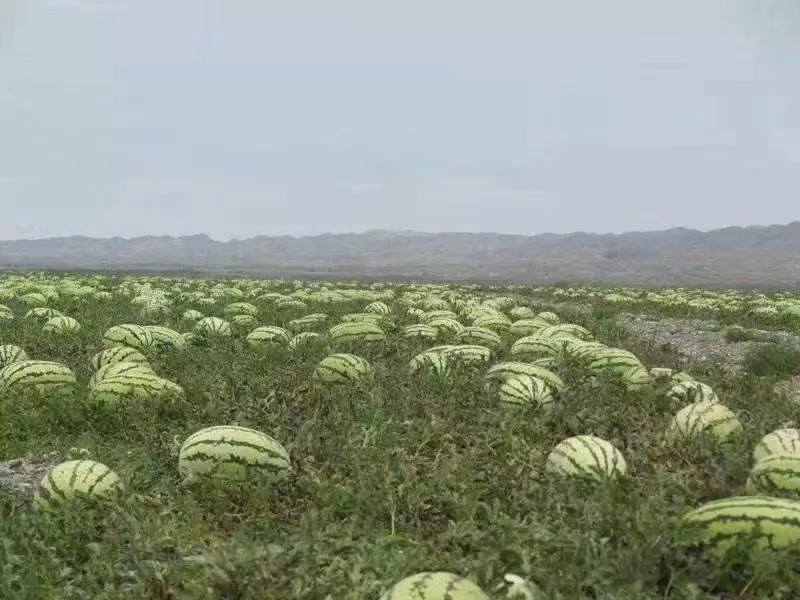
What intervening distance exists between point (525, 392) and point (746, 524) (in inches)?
118

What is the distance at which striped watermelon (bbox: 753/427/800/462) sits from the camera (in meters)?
5.10

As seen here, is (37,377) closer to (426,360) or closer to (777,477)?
(426,360)

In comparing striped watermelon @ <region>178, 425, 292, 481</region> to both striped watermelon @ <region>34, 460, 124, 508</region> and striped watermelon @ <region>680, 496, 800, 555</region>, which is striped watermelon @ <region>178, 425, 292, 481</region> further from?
striped watermelon @ <region>680, 496, 800, 555</region>

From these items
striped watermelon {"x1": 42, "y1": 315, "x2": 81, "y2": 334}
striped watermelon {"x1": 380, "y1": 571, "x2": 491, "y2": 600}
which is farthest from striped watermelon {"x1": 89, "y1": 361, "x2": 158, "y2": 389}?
striped watermelon {"x1": 380, "y1": 571, "x2": 491, "y2": 600}

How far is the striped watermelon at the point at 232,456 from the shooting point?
4.94 meters

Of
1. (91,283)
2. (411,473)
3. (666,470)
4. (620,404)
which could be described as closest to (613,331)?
(620,404)

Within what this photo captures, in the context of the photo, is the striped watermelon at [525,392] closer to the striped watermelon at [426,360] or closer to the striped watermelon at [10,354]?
the striped watermelon at [426,360]

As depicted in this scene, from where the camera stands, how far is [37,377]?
23.2ft

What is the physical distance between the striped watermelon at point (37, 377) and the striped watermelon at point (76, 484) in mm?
2643

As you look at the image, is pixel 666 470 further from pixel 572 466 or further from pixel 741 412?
pixel 741 412

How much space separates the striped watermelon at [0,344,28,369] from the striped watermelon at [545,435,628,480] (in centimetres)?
634

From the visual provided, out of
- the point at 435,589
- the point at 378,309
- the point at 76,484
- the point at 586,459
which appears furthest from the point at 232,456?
the point at 378,309

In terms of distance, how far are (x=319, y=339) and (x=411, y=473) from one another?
4.85 metres

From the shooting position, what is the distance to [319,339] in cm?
946
